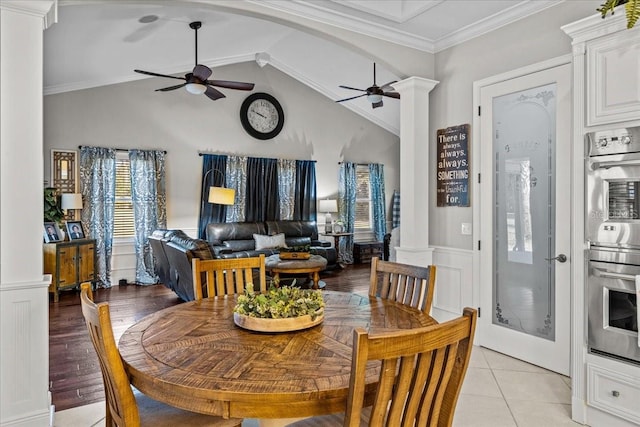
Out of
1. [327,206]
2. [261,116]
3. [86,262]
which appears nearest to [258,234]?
[327,206]

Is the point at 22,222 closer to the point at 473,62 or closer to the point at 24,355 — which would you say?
the point at 24,355

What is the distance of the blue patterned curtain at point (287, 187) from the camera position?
8.51 m

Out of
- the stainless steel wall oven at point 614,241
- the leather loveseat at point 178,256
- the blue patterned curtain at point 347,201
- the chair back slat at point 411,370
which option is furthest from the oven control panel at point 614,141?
the blue patterned curtain at point 347,201

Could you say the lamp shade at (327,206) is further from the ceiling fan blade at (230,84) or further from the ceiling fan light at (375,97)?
the ceiling fan blade at (230,84)

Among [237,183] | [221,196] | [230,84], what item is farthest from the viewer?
[237,183]

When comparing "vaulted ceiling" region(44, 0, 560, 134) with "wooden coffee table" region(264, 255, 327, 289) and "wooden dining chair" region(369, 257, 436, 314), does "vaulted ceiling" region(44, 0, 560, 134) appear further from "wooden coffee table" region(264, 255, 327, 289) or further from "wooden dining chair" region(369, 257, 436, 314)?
"wooden coffee table" region(264, 255, 327, 289)

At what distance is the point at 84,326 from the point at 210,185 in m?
3.64

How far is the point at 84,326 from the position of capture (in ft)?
15.0

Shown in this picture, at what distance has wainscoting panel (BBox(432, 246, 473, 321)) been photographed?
12.5 feet

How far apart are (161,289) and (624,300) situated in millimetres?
6066

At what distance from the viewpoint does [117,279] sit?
6.95m

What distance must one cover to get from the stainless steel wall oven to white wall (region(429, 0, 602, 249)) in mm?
1076

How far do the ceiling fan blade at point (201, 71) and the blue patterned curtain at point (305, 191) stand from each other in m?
3.56

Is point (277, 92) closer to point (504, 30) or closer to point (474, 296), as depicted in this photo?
point (504, 30)
